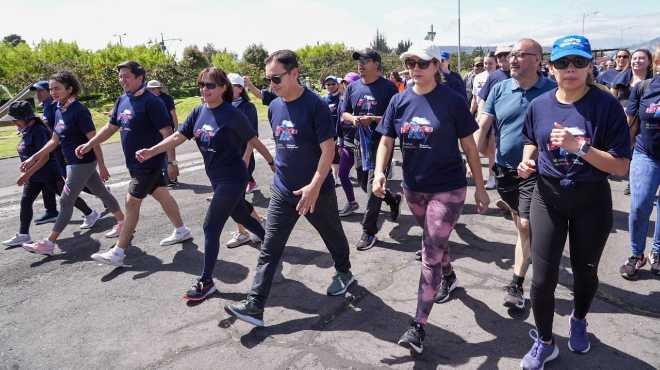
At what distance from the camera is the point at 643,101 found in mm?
4008

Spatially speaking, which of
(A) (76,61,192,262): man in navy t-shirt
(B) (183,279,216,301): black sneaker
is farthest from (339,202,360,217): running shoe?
(B) (183,279,216,301): black sneaker

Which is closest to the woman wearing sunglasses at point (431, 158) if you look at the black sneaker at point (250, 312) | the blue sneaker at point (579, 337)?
the blue sneaker at point (579, 337)

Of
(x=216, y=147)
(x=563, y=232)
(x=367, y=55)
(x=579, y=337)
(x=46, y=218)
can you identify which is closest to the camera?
(x=563, y=232)

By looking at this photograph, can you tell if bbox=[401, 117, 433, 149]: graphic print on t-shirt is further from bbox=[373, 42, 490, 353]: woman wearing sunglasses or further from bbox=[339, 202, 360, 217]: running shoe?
bbox=[339, 202, 360, 217]: running shoe

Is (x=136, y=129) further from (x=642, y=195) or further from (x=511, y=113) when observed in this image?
(x=642, y=195)

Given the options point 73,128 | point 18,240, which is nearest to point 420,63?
point 73,128

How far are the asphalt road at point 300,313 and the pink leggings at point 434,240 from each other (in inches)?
14.1

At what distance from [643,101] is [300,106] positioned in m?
3.00

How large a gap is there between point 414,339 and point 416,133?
1371 mm

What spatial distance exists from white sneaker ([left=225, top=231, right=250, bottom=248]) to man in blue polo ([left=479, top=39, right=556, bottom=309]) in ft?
9.55

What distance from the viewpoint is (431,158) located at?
3127mm

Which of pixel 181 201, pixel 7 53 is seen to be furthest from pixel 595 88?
pixel 7 53

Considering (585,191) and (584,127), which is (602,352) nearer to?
(585,191)

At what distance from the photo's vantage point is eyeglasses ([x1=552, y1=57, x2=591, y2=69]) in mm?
2543
